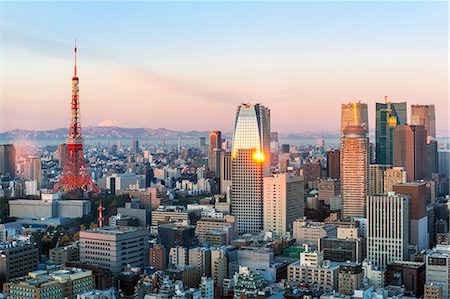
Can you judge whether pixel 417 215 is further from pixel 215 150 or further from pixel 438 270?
pixel 215 150

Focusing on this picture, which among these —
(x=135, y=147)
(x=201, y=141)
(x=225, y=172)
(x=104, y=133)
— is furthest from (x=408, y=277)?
(x=135, y=147)

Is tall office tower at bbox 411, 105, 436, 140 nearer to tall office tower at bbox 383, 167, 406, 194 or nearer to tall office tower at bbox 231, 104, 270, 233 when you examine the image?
tall office tower at bbox 383, 167, 406, 194

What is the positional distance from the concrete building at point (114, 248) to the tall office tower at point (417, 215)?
213 inches

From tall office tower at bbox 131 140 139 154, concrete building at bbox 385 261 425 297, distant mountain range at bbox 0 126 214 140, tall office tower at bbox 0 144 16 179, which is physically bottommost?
concrete building at bbox 385 261 425 297

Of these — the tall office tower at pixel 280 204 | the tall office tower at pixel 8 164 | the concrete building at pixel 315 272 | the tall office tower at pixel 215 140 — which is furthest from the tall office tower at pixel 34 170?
the concrete building at pixel 315 272

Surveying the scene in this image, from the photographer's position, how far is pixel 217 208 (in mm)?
17062

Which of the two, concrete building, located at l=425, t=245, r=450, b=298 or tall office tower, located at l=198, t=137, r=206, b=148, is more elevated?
tall office tower, located at l=198, t=137, r=206, b=148

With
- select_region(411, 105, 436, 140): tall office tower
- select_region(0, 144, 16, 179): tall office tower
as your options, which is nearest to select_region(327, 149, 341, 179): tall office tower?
select_region(411, 105, 436, 140): tall office tower

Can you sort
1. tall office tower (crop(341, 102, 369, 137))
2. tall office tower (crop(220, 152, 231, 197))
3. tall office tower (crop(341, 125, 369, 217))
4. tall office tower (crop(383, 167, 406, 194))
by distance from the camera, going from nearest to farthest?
tall office tower (crop(341, 125, 369, 217)), tall office tower (crop(383, 167, 406, 194)), tall office tower (crop(220, 152, 231, 197)), tall office tower (crop(341, 102, 369, 137))

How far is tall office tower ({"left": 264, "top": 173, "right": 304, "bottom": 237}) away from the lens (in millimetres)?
15320

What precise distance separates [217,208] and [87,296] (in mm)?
9055

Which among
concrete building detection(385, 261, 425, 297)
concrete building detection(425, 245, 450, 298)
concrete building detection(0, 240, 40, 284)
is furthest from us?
concrete building detection(0, 240, 40, 284)

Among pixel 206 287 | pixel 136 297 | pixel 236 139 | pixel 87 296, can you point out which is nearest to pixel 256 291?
pixel 206 287

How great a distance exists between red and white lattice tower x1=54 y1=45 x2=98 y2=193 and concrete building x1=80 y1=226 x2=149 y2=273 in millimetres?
7711
